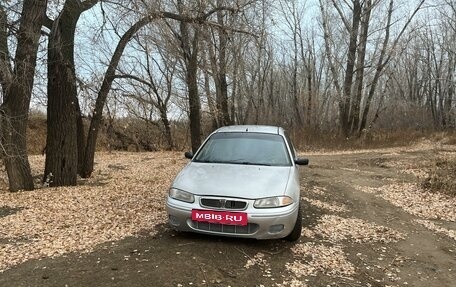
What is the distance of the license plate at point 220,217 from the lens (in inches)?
203

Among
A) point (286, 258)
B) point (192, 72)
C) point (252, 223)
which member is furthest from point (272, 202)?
point (192, 72)

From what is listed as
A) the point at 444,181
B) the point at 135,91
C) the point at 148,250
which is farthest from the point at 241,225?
the point at 135,91

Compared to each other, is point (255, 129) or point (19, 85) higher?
point (19, 85)

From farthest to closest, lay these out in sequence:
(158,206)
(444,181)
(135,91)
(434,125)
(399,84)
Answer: (399,84) < (434,125) < (135,91) < (444,181) < (158,206)

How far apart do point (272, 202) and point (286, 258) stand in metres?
0.73

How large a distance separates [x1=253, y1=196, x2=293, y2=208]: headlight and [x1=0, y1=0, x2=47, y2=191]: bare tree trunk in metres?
6.10

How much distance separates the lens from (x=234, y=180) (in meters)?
5.59

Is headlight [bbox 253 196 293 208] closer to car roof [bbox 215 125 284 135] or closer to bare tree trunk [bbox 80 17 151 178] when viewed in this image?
car roof [bbox 215 125 284 135]

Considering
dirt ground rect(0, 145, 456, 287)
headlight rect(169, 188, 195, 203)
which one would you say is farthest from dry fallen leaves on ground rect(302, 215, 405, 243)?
headlight rect(169, 188, 195, 203)

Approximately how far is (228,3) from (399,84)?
35072mm

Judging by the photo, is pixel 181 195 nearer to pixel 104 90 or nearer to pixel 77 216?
pixel 77 216

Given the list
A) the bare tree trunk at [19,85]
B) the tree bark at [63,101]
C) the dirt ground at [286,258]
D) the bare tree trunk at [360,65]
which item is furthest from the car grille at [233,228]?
the bare tree trunk at [360,65]

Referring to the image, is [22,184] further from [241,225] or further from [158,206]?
[241,225]

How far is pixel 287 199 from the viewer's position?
536 cm
